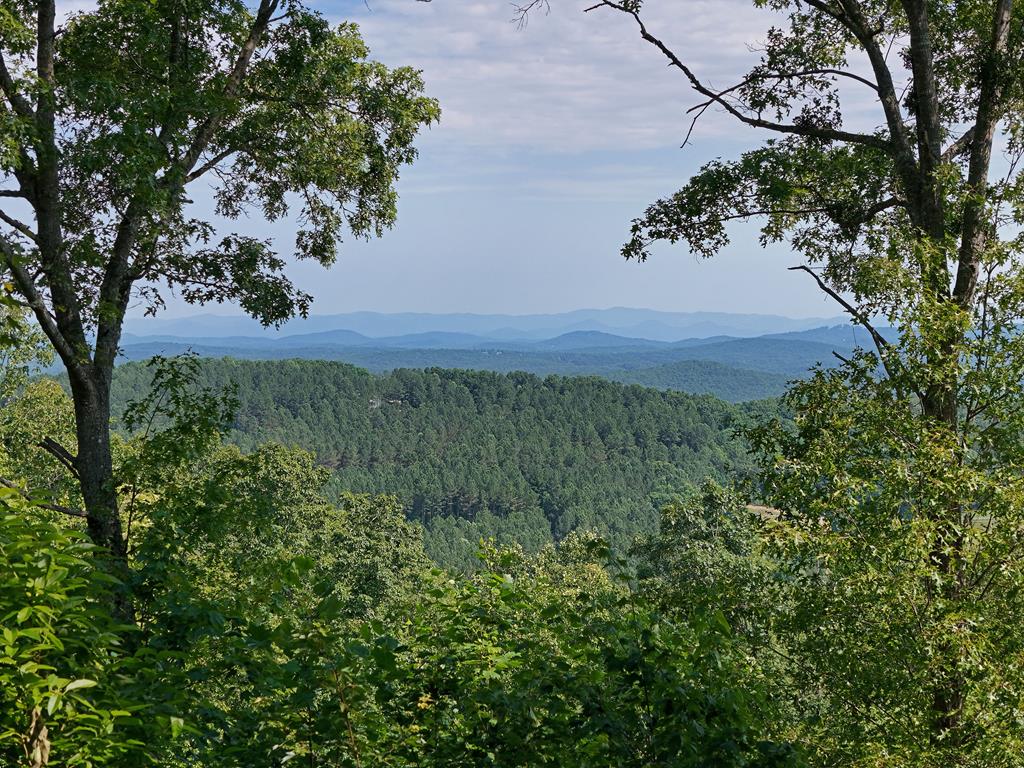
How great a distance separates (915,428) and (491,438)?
14418cm

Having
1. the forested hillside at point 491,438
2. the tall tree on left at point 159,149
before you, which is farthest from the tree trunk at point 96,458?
the forested hillside at point 491,438

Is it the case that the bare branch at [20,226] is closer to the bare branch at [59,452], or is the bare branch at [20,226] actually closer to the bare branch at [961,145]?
the bare branch at [59,452]

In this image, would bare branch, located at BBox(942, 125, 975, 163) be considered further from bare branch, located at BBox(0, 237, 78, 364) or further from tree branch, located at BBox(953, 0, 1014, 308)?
bare branch, located at BBox(0, 237, 78, 364)

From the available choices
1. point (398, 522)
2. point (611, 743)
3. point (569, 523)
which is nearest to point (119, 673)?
point (611, 743)

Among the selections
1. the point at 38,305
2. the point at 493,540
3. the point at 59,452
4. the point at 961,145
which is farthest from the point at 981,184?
the point at 59,452

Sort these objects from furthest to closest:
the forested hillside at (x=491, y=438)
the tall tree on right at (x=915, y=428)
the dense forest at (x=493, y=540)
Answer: the forested hillside at (x=491, y=438) → the tall tree on right at (x=915, y=428) → the dense forest at (x=493, y=540)

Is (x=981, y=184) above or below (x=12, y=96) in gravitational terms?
below

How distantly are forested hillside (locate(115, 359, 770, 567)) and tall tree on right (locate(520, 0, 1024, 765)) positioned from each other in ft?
308

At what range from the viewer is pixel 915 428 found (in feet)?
22.8

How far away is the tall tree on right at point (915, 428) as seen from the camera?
21.4ft

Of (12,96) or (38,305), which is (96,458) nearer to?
(38,305)

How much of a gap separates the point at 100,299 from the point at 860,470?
7.16m

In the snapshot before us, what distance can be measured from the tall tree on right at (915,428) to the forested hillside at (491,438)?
93836 millimetres

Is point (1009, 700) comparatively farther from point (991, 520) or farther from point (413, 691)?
point (413, 691)
